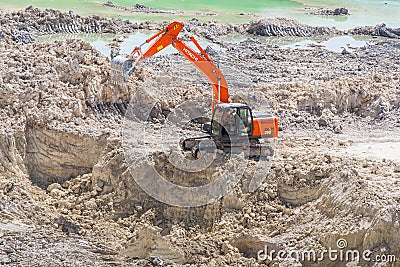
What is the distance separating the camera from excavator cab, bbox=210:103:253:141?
14338 millimetres

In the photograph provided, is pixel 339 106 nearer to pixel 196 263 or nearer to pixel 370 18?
pixel 196 263

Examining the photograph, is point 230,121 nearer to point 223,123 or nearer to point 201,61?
point 223,123

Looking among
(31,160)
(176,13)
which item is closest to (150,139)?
(31,160)

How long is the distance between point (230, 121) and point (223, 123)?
0.17m

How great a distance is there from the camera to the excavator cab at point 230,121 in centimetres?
1434

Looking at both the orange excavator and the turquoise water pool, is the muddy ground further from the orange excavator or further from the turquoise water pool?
the turquoise water pool

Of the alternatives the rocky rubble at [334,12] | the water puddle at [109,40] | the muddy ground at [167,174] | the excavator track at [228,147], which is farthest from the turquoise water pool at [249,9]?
the excavator track at [228,147]

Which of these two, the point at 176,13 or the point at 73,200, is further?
the point at 176,13

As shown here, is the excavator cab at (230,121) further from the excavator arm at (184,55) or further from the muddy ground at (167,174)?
the excavator arm at (184,55)

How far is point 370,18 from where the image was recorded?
45000 mm

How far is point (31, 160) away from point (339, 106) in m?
9.31

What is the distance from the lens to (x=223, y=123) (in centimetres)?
1439


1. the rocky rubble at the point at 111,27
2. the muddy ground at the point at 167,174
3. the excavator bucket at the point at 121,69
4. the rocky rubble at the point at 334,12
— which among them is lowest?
the muddy ground at the point at 167,174

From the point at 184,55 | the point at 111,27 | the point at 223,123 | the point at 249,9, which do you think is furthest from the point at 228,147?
the point at 249,9
